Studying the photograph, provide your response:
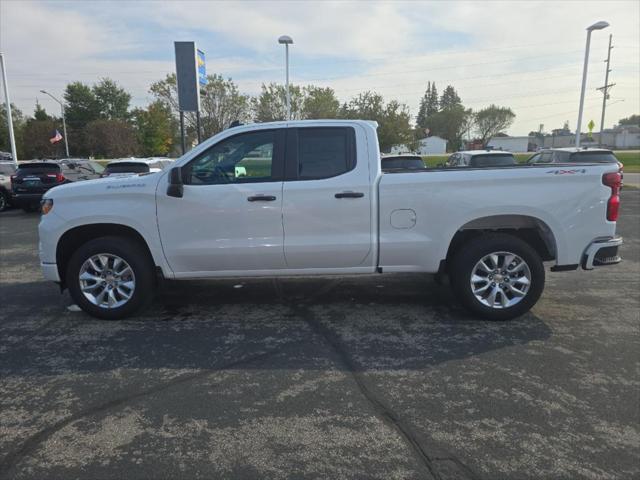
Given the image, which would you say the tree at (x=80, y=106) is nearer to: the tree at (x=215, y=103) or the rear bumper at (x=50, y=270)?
the tree at (x=215, y=103)

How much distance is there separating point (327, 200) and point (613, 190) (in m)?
2.85

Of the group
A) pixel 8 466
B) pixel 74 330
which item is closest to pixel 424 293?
pixel 74 330

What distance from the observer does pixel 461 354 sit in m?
4.18

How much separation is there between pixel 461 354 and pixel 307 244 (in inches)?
71.9

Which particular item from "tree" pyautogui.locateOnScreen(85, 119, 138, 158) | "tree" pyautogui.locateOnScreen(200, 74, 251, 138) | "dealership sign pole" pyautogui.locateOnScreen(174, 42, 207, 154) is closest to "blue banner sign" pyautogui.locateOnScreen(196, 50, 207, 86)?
"dealership sign pole" pyautogui.locateOnScreen(174, 42, 207, 154)

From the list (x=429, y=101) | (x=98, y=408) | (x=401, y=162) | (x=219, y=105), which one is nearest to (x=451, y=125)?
(x=429, y=101)

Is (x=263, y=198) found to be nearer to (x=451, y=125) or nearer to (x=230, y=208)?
(x=230, y=208)

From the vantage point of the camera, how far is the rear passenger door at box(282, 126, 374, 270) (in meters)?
4.80

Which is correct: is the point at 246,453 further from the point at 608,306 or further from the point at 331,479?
the point at 608,306

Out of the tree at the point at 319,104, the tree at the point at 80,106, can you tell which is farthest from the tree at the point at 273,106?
the tree at the point at 80,106

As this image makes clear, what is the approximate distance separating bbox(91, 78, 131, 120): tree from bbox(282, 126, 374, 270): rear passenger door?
87.1m

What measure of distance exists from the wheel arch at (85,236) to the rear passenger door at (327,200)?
159 centimetres

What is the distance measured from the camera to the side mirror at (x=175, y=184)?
188 inches

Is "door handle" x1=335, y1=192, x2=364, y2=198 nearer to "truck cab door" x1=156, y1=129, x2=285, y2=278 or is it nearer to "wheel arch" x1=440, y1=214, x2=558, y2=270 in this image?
"truck cab door" x1=156, y1=129, x2=285, y2=278
